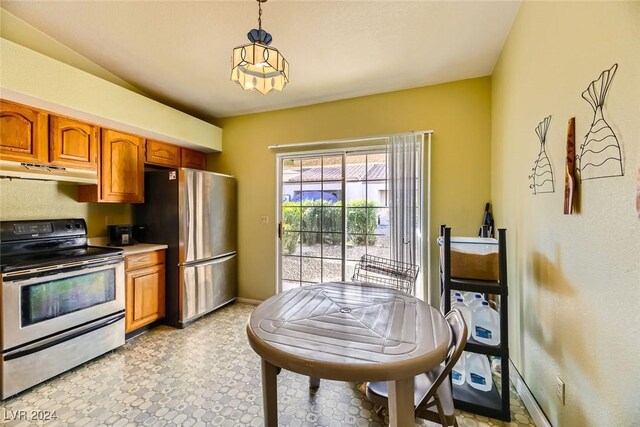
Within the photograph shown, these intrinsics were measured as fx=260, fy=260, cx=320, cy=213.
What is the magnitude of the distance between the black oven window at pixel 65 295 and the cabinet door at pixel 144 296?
224 millimetres

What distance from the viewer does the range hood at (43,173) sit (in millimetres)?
1915

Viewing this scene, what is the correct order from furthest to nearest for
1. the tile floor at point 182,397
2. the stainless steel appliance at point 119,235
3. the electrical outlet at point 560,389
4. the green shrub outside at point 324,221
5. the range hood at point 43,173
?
the green shrub outside at point 324,221 → the stainless steel appliance at point 119,235 → the range hood at point 43,173 → the tile floor at point 182,397 → the electrical outlet at point 560,389

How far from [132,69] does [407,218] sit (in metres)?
3.12

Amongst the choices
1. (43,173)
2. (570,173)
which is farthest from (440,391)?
(43,173)

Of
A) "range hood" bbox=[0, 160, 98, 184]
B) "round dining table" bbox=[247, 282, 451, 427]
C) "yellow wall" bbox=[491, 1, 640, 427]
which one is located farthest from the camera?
"range hood" bbox=[0, 160, 98, 184]

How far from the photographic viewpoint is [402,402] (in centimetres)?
104

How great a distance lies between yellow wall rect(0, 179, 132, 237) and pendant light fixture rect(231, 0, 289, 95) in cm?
A: 224

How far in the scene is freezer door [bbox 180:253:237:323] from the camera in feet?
9.36

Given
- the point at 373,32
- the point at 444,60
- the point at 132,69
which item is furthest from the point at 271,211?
the point at 444,60

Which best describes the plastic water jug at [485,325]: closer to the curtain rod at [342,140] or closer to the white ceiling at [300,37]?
the curtain rod at [342,140]

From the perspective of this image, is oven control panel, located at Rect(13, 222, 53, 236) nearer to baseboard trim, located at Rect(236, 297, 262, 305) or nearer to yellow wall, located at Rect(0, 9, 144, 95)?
yellow wall, located at Rect(0, 9, 144, 95)

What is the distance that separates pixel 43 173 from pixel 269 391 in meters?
2.44

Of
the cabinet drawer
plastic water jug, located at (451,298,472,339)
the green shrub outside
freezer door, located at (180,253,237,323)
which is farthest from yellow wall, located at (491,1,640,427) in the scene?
the cabinet drawer

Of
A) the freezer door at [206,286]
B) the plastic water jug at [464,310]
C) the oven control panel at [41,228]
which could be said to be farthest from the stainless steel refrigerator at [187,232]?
the plastic water jug at [464,310]
